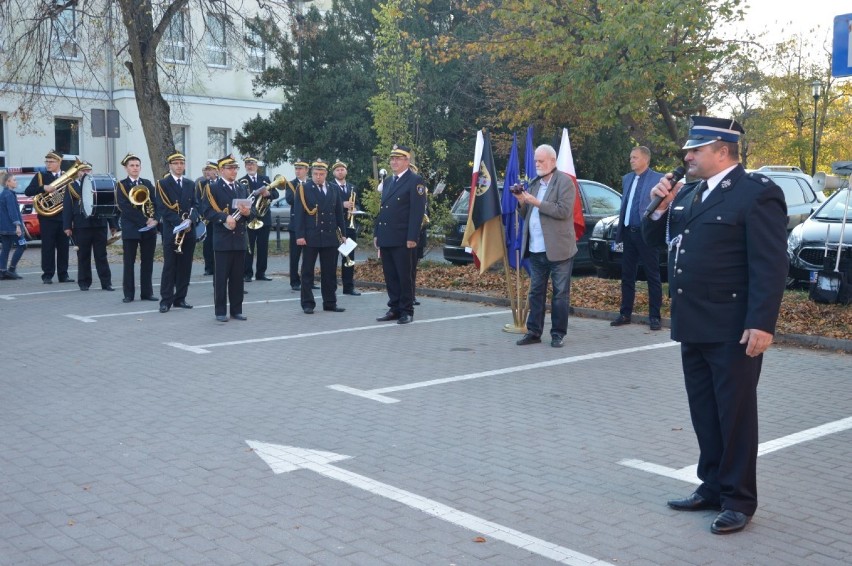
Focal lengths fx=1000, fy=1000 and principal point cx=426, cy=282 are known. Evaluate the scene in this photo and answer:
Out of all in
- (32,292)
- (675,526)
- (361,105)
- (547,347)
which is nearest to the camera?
(675,526)

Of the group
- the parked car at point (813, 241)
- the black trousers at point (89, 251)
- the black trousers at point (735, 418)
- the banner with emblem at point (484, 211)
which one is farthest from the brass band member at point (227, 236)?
the black trousers at point (735, 418)

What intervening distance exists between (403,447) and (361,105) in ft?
72.6

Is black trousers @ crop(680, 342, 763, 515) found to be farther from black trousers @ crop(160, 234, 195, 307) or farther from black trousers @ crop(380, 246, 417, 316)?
black trousers @ crop(160, 234, 195, 307)

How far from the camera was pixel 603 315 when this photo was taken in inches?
497

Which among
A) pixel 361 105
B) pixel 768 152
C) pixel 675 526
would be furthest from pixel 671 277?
pixel 768 152

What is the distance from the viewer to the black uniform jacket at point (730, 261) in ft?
15.7

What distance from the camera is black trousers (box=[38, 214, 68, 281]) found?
1694 cm

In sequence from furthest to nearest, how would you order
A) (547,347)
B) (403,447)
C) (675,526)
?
(547,347), (403,447), (675,526)

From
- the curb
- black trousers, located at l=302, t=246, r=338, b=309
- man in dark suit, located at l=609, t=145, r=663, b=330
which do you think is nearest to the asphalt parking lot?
the curb

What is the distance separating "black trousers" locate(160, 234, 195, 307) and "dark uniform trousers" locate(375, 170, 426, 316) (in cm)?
287

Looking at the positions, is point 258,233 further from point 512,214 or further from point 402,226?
point 512,214

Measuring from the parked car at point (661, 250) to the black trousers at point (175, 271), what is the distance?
18.8ft

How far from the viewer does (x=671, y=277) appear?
208 inches

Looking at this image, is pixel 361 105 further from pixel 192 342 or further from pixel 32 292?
pixel 192 342
